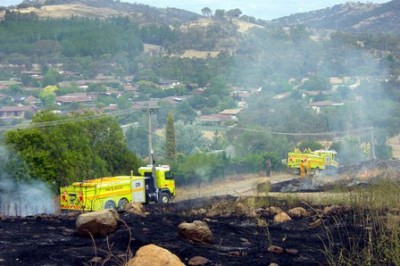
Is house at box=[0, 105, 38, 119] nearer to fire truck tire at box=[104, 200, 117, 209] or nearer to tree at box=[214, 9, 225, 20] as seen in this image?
fire truck tire at box=[104, 200, 117, 209]

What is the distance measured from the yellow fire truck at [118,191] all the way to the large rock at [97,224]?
19.6 feet

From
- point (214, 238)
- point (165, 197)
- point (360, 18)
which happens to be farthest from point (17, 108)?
point (360, 18)

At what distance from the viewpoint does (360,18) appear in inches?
3723

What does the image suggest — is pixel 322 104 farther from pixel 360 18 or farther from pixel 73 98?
pixel 360 18

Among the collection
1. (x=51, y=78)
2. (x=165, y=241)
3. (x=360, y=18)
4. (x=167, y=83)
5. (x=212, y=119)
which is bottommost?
(x=212, y=119)

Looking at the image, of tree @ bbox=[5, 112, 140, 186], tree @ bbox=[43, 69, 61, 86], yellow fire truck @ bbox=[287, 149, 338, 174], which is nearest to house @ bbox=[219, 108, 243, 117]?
tree @ bbox=[43, 69, 61, 86]

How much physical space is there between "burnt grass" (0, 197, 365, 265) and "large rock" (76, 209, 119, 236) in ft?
0.26

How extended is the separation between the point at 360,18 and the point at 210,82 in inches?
1812

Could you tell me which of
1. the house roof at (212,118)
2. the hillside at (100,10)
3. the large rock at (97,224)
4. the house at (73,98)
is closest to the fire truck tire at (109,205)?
the large rock at (97,224)

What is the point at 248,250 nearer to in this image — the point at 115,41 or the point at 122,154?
the point at 122,154

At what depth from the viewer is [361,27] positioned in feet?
294

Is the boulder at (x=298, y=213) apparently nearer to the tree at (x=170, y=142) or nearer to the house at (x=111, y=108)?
the tree at (x=170, y=142)

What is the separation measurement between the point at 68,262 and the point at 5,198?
1040 cm

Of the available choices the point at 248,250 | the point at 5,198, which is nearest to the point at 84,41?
the point at 5,198
